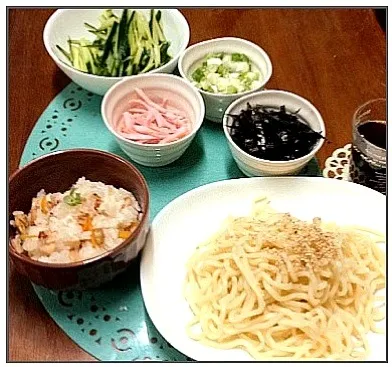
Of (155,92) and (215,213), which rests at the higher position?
(155,92)

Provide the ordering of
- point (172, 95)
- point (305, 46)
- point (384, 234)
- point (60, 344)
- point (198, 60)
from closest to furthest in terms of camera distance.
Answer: point (60, 344), point (384, 234), point (172, 95), point (198, 60), point (305, 46)

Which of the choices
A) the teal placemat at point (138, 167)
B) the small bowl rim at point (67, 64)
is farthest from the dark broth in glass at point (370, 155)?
the small bowl rim at point (67, 64)

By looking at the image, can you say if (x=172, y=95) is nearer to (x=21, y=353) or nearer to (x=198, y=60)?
(x=198, y=60)

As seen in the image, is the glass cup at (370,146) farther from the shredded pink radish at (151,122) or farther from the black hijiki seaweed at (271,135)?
the shredded pink radish at (151,122)

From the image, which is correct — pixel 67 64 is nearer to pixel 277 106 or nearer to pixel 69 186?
pixel 69 186

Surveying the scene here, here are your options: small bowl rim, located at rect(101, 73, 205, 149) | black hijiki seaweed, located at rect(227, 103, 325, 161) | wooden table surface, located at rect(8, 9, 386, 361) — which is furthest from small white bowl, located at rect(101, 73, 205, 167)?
wooden table surface, located at rect(8, 9, 386, 361)

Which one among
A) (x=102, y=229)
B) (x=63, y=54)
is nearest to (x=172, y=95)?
(x=63, y=54)

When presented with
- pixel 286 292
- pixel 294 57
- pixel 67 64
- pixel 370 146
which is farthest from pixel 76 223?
pixel 294 57
